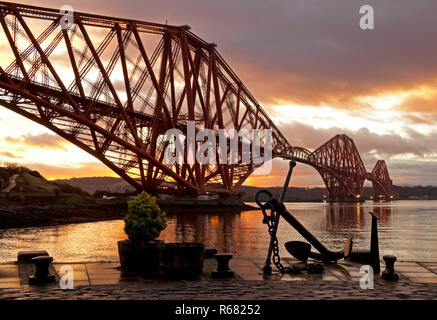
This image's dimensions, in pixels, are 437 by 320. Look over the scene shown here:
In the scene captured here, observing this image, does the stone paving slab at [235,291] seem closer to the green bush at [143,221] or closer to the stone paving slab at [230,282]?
the stone paving slab at [230,282]

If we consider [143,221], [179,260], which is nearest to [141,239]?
[143,221]

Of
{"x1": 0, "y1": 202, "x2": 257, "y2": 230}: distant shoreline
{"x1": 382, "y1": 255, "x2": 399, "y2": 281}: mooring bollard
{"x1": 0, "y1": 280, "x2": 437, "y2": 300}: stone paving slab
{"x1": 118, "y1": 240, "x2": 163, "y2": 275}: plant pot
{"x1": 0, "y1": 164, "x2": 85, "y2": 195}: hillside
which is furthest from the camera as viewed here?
{"x1": 0, "y1": 164, "x2": 85, "y2": 195}: hillside

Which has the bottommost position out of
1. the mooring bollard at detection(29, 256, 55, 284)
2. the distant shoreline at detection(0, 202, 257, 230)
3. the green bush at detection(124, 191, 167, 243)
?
the distant shoreline at detection(0, 202, 257, 230)

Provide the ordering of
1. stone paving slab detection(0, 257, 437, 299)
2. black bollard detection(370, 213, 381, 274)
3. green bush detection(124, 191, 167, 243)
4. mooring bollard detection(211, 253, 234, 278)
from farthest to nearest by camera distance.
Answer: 1. black bollard detection(370, 213, 381, 274)
2. green bush detection(124, 191, 167, 243)
3. mooring bollard detection(211, 253, 234, 278)
4. stone paving slab detection(0, 257, 437, 299)

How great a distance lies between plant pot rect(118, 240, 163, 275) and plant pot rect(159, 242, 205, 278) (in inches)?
17.2

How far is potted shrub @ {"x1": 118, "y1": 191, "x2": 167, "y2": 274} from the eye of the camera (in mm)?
11188

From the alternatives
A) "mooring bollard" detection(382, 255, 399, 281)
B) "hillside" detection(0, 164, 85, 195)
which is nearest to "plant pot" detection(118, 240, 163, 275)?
"mooring bollard" detection(382, 255, 399, 281)

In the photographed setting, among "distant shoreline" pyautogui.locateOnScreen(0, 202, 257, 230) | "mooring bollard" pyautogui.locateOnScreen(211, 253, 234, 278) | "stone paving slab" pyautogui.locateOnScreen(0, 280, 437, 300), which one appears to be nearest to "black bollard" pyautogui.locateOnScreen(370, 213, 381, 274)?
"stone paving slab" pyautogui.locateOnScreen(0, 280, 437, 300)

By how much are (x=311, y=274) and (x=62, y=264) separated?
5.86 m

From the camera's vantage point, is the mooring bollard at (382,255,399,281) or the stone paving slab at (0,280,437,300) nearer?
the stone paving slab at (0,280,437,300)

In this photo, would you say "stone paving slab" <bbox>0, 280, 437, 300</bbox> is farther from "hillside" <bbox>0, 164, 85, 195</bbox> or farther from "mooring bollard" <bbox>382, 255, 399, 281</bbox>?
"hillside" <bbox>0, 164, 85, 195</bbox>

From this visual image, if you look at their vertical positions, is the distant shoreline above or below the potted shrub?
below
